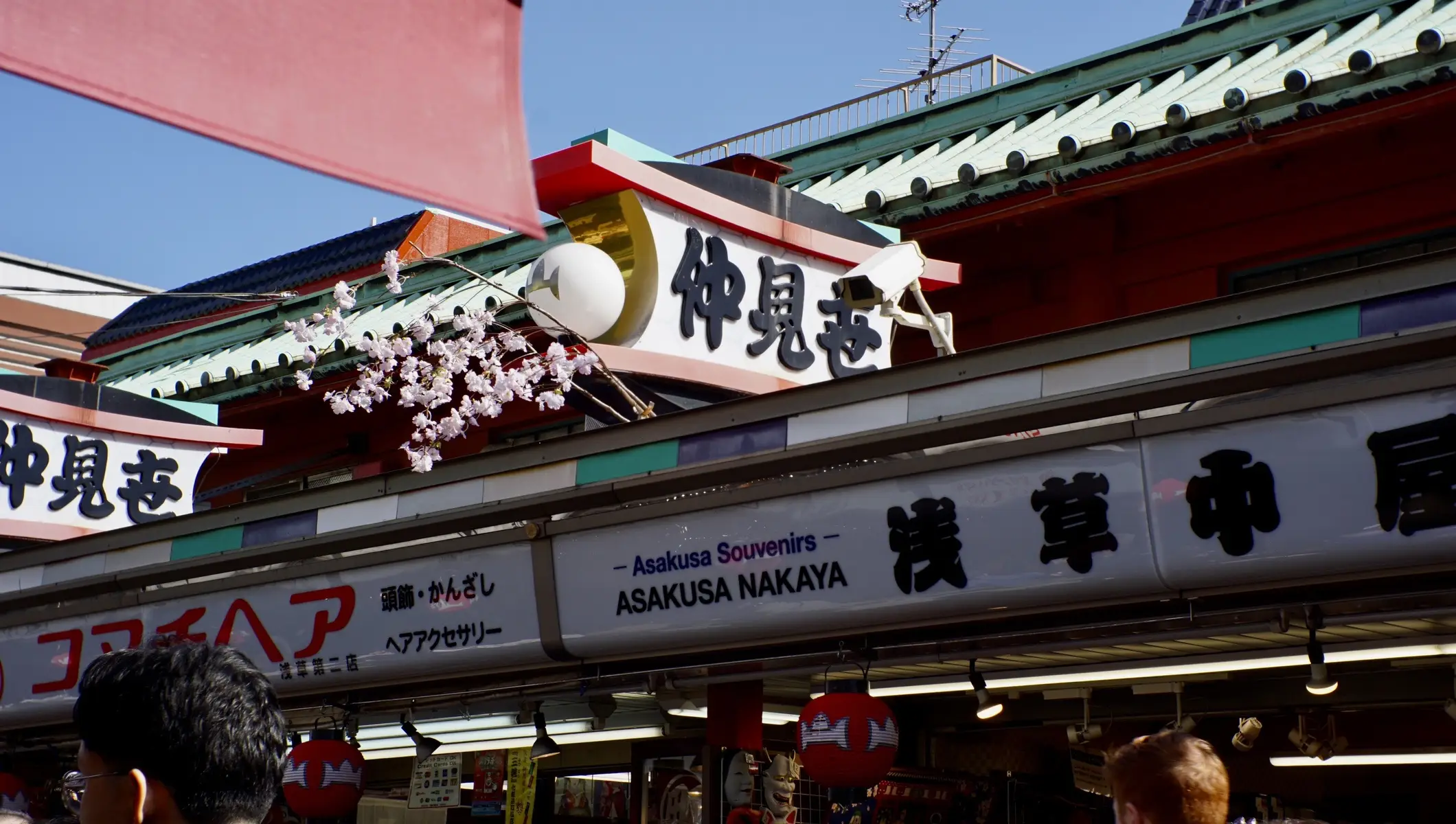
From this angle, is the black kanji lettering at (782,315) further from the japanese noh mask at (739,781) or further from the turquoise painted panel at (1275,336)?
the turquoise painted panel at (1275,336)

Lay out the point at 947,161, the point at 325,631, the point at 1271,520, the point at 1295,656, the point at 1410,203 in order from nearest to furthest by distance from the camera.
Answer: the point at 1271,520 → the point at 1295,656 → the point at 325,631 → the point at 1410,203 → the point at 947,161

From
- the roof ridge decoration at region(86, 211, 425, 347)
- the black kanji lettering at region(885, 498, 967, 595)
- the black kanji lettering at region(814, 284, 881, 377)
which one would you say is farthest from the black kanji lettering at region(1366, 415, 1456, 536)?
the roof ridge decoration at region(86, 211, 425, 347)

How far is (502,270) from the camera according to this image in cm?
1554

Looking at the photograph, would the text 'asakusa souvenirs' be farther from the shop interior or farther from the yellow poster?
the yellow poster

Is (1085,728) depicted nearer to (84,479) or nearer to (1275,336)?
(1275,336)

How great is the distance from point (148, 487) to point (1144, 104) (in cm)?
1016

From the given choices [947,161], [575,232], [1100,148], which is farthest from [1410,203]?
[575,232]

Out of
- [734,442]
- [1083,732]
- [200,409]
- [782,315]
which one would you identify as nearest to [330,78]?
[734,442]

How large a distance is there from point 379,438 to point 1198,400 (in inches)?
472

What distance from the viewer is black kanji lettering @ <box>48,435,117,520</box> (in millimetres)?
13820

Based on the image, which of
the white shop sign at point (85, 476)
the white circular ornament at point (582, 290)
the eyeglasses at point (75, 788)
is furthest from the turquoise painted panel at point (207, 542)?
the eyeglasses at point (75, 788)

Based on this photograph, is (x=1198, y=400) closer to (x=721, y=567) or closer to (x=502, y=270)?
(x=721, y=567)

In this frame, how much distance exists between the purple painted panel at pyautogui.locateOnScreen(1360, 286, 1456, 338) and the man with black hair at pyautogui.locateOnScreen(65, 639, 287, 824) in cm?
453

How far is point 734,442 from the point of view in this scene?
764cm
